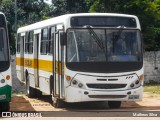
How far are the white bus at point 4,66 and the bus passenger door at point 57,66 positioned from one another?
2.04m

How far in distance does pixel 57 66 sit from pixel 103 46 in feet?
5.60

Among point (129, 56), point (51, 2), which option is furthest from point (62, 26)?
point (51, 2)

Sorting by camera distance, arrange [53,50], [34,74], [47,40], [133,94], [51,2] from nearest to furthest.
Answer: [133,94] → [53,50] → [47,40] → [34,74] → [51,2]

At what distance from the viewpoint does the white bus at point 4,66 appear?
14.5 m

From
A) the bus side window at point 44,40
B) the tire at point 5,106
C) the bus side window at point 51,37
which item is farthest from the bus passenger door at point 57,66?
the tire at point 5,106

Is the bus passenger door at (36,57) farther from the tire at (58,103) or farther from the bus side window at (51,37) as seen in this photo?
the tire at (58,103)

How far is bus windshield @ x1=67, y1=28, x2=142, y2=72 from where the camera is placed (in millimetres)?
15594

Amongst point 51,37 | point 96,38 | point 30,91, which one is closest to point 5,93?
point 96,38

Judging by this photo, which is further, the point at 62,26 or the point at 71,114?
the point at 62,26

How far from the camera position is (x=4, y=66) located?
14.6 meters

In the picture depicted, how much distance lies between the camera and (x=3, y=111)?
15367 mm

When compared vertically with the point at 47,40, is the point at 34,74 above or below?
below

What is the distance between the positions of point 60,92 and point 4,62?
2.43 metres

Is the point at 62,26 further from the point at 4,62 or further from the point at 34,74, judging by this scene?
the point at 34,74
